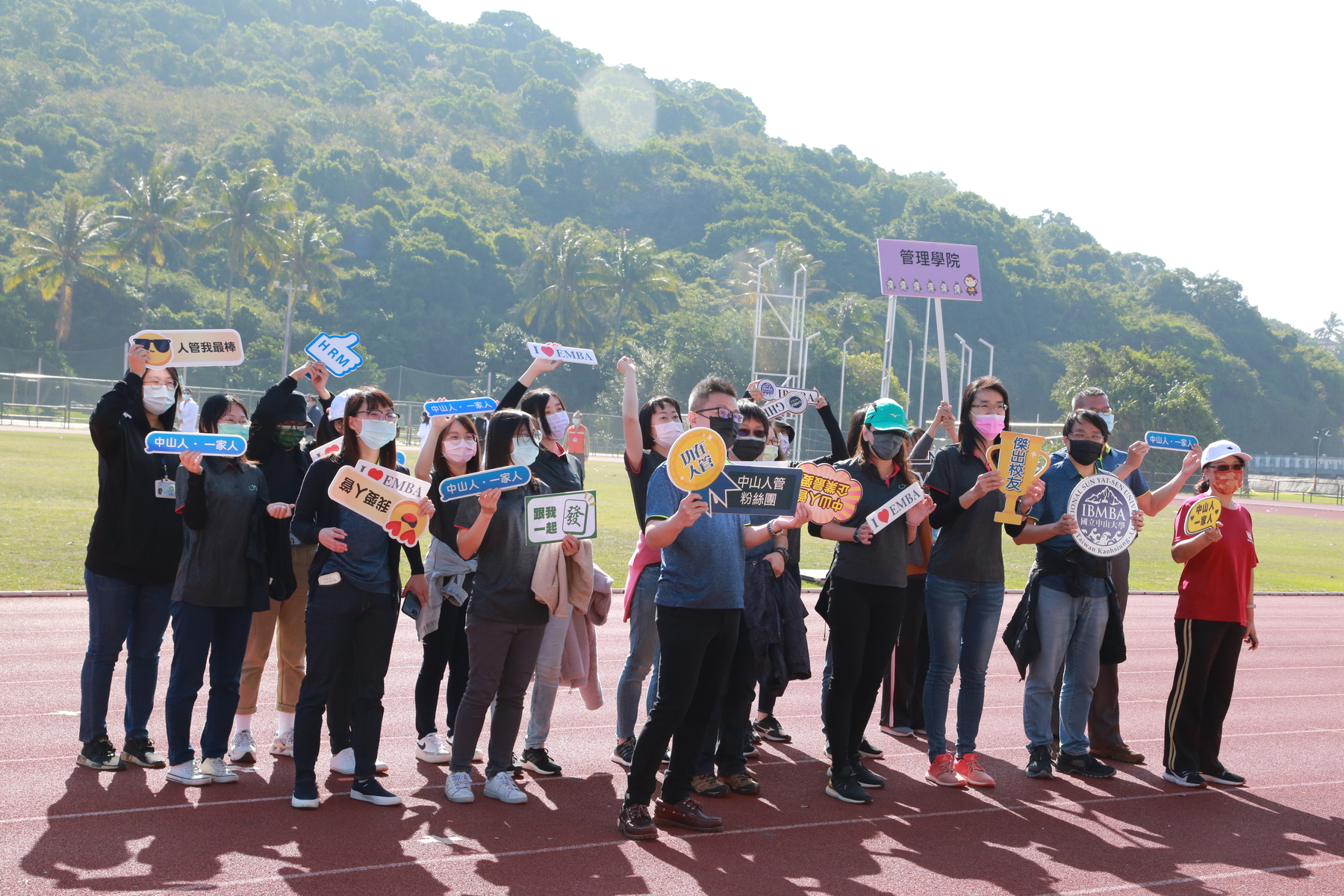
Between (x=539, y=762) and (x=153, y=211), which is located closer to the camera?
(x=539, y=762)

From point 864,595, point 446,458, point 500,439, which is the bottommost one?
point 864,595

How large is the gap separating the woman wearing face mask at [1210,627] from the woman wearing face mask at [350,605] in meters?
4.47

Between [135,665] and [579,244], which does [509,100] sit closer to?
[579,244]

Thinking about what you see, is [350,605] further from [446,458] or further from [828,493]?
[828,493]

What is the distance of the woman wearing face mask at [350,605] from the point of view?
5449mm

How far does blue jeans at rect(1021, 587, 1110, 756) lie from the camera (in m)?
6.61

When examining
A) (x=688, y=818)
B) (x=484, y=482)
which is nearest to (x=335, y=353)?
(x=484, y=482)

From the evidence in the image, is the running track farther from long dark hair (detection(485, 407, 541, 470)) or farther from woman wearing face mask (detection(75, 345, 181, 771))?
long dark hair (detection(485, 407, 541, 470))

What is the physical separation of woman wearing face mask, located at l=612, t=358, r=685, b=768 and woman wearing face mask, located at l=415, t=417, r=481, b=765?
2.81 feet

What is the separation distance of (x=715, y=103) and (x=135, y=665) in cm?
17664

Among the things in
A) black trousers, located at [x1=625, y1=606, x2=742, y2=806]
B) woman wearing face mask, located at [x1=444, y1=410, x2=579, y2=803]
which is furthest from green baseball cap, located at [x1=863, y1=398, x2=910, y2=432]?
woman wearing face mask, located at [x1=444, y1=410, x2=579, y2=803]

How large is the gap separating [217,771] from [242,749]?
1.48 ft

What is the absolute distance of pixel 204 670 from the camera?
19.1 ft

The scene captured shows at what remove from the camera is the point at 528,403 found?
6.55 meters
